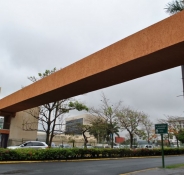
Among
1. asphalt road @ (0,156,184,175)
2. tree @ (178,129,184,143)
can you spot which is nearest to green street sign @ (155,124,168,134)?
asphalt road @ (0,156,184,175)

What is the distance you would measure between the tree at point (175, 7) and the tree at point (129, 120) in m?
26.5

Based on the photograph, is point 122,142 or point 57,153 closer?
point 57,153

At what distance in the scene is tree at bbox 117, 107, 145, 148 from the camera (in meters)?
38.8

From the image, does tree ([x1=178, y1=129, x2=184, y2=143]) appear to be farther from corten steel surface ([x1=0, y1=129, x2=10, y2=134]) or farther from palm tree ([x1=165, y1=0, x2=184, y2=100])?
palm tree ([x1=165, y1=0, x2=184, y2=100])

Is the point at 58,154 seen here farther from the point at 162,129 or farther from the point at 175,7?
the point at 175,7

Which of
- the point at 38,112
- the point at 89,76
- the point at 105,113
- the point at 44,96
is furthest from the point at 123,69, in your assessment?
the point at 105,113

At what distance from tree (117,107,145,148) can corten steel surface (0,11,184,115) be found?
971 inches

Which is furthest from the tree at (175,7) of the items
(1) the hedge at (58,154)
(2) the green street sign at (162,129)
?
(1) the hedge at (58,154)

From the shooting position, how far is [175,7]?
40.6ft

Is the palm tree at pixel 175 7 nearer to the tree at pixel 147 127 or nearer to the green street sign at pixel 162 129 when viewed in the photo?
the green street sign at pixel 162 129

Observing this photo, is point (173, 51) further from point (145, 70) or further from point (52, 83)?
point (52, 83)

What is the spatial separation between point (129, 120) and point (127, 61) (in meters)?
31.1

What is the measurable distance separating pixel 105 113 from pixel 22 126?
1189cm

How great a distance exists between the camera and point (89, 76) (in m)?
11.7
